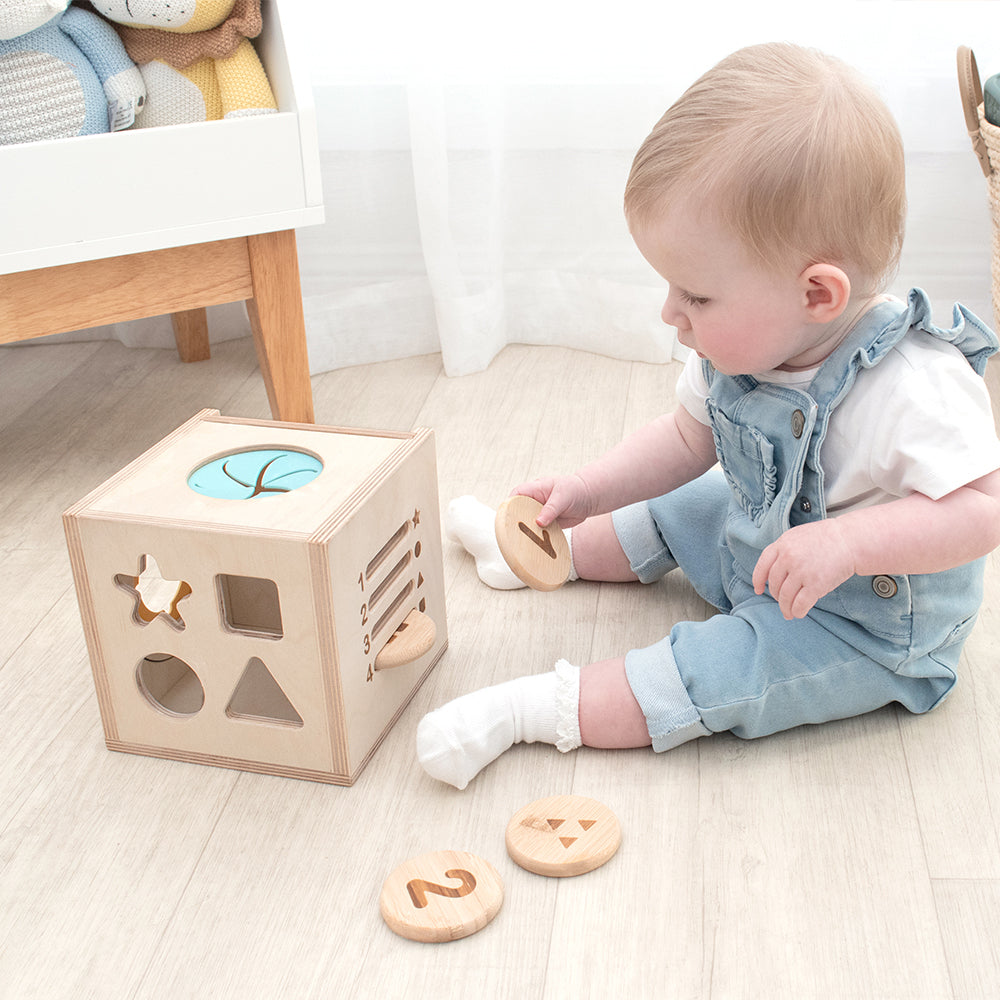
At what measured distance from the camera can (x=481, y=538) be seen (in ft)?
3.30

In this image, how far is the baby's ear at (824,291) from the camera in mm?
679

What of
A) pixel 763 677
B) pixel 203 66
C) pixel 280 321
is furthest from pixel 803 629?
pixel 203 66

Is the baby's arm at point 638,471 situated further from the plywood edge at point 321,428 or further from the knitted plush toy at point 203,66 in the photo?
the knitted plush toy at point 203,66

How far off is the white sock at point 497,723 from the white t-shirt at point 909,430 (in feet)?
0.74

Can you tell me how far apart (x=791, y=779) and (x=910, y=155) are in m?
0.98

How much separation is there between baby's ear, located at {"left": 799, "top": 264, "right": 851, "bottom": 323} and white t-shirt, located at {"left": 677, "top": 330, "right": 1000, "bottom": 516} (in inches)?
2.0

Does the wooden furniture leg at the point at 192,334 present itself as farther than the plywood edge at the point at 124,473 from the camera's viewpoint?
Yes

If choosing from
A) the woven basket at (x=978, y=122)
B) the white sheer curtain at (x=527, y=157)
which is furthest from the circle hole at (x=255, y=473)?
the woven basket at (x=978, y=122)

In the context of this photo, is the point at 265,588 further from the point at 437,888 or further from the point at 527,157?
the point at 527,157

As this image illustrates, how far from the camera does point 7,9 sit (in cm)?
100

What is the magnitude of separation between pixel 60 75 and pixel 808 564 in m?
0.83

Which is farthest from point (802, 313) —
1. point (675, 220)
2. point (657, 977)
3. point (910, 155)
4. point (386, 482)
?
point (910, 155)

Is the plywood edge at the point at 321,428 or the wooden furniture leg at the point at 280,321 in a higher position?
the plywood edge at the point at 321,428

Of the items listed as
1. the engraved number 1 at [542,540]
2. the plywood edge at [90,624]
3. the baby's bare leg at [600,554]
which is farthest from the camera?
the baby's bare leg at [600,554]
